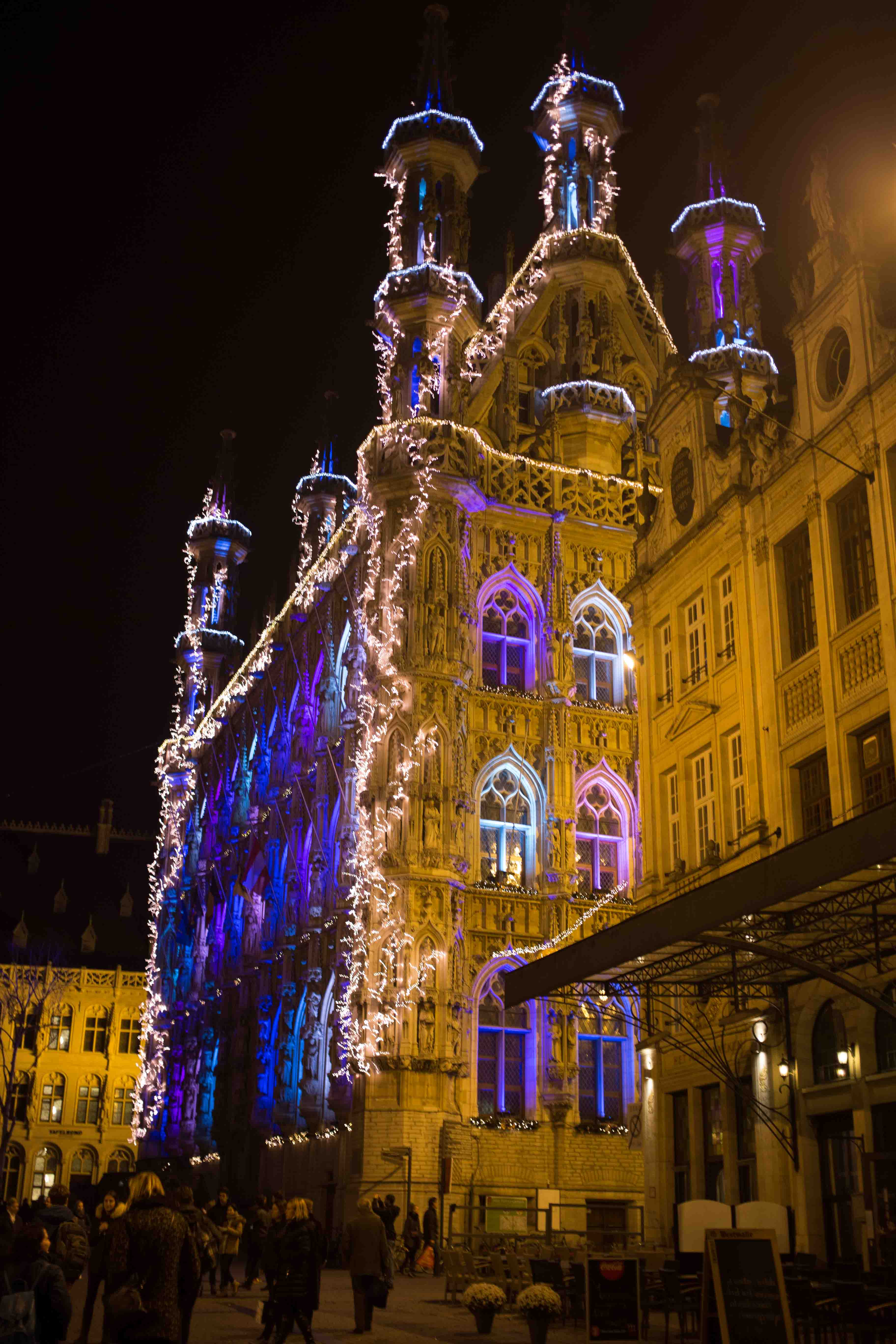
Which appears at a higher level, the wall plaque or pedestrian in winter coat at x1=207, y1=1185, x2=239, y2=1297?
the wall plaque

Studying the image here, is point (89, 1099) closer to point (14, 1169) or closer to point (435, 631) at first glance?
point (14, 1169)

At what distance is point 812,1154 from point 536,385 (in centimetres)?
2840

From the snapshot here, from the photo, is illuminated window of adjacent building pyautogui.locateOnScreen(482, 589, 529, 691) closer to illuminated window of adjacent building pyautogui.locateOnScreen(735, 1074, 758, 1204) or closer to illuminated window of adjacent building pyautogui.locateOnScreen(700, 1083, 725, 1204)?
illuminated window of adjacent building pyautogui.locateOnScreen(700, 1083, 725, 1204)

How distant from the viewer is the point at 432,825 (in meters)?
35.4

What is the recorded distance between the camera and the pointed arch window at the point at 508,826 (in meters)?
37.7

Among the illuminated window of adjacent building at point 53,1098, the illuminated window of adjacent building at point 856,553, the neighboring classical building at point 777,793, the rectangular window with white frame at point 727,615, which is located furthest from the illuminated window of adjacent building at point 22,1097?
the illuminated window of adjacent building at point 856,553

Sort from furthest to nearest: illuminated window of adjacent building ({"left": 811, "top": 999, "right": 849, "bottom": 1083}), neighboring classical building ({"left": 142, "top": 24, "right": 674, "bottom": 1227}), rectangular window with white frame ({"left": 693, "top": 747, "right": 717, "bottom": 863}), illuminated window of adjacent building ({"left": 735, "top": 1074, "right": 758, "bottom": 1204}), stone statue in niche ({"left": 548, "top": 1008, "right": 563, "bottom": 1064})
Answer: stone statue in niche ({"left": 548, "top": 1008, "right": 563, "bottom": 1064}), neighboring classical building ({"left": 142, "top": 24, "right": 674, "bottom": 1227}), rectangular window with white frame ({"left": 693, "top": 747, "right": 717, "bottom": 863}), illuminated window of adjacent building ({"left": 735, "top": 1074, "right": 758, "bottom": 1204}), illuminated window of adjacent building ({"left": 811, "top": 999, "right": 849, "bottom": 1083})

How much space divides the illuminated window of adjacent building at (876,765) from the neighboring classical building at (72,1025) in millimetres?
50968

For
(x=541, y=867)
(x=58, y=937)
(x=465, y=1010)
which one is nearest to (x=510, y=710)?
(x=541, y=867)

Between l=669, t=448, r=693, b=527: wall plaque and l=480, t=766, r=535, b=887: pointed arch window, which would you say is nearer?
l=669, t=448, r=693, b=527: wall plaque

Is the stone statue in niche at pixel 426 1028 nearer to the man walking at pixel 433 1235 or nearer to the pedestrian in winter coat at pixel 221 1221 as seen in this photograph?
the man walking at pixel 433 1235

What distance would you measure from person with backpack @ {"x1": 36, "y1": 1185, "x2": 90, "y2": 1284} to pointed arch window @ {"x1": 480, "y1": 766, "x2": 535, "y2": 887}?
2376cm

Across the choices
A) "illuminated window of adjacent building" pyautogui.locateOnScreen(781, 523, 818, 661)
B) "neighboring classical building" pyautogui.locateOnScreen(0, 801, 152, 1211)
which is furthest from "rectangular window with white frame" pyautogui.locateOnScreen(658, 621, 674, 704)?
"neighboring classical building" pyautogui.locateOnScreen(0, 801, 152, 1211)

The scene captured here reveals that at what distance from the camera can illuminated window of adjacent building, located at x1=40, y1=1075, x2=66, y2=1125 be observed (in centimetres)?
7112
